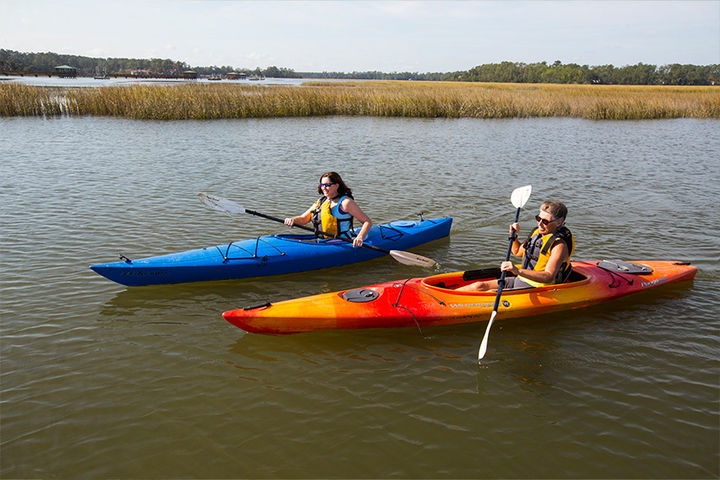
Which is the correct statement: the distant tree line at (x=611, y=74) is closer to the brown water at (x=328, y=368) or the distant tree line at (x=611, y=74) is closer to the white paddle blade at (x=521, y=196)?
the brown water at (x=328, y=368)

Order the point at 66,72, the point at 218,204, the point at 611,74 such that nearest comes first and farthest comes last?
the point at 218,204 < the point at 66,72 < the point at 611,74

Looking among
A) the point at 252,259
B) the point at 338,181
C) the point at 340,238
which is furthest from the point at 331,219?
the point at 252,259

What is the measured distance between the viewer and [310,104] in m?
22.3

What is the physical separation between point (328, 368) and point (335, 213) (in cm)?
242

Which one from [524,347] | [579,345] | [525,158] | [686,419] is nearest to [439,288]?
[524,347]

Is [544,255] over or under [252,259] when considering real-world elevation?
over

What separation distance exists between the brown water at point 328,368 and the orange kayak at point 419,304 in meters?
0.14

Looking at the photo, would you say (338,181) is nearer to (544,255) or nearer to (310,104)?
(544,255)

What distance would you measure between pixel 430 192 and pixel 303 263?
184 inches

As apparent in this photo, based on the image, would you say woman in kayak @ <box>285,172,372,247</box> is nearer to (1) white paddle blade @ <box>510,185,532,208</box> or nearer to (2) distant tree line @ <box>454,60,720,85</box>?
(1) white paddle blade @ <box>510,185,532,208</box>

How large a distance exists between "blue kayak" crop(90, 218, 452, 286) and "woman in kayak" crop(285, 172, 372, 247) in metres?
0.16

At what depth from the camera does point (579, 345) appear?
4.45 metres

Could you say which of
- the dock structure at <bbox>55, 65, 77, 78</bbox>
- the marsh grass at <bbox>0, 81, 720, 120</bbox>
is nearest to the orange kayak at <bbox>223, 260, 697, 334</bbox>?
the marsh grass at <bbox>0, 81, 720, 120</bbox>

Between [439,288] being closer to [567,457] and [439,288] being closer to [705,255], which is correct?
[567,457]
